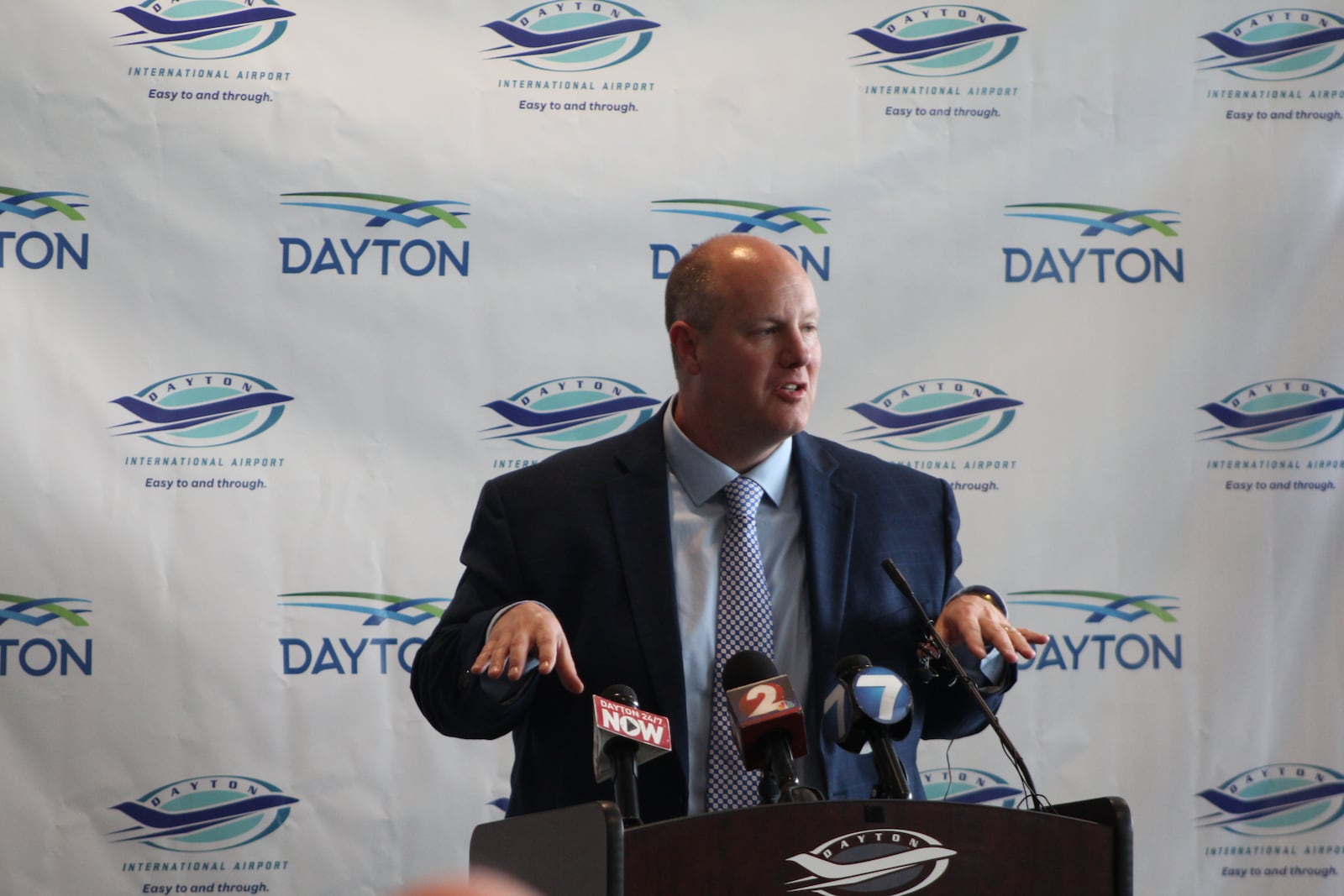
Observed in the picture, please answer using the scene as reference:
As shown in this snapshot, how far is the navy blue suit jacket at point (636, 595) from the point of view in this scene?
2.17 metres

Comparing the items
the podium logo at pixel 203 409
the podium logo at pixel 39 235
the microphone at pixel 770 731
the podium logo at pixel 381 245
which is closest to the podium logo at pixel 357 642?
the podium logo at pixel 203 409

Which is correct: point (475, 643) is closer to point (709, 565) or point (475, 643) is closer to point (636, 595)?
point (636, 595)

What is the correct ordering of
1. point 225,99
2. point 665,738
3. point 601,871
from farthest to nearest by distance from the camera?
point 225,99, point 665,738, point 601,871

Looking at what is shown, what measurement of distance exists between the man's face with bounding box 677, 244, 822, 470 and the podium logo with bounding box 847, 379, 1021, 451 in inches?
53.4

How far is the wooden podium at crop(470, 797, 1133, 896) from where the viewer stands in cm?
153

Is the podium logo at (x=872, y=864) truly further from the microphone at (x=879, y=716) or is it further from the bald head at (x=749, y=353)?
the bald head at (x=749, y=353)

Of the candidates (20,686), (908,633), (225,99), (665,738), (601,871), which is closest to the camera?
(601,871)

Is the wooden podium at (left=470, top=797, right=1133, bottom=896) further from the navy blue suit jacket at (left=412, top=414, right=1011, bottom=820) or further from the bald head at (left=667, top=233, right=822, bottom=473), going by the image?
the bald head at (left=667, top=233, right=822, bottom=473)

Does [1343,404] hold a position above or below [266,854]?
above

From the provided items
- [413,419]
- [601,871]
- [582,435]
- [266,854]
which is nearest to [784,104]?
[582,435]

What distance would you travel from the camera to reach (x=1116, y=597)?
12.2 ft

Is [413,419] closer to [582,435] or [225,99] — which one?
[582,435]

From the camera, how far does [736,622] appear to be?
2250mm

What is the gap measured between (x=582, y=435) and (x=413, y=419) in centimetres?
45
